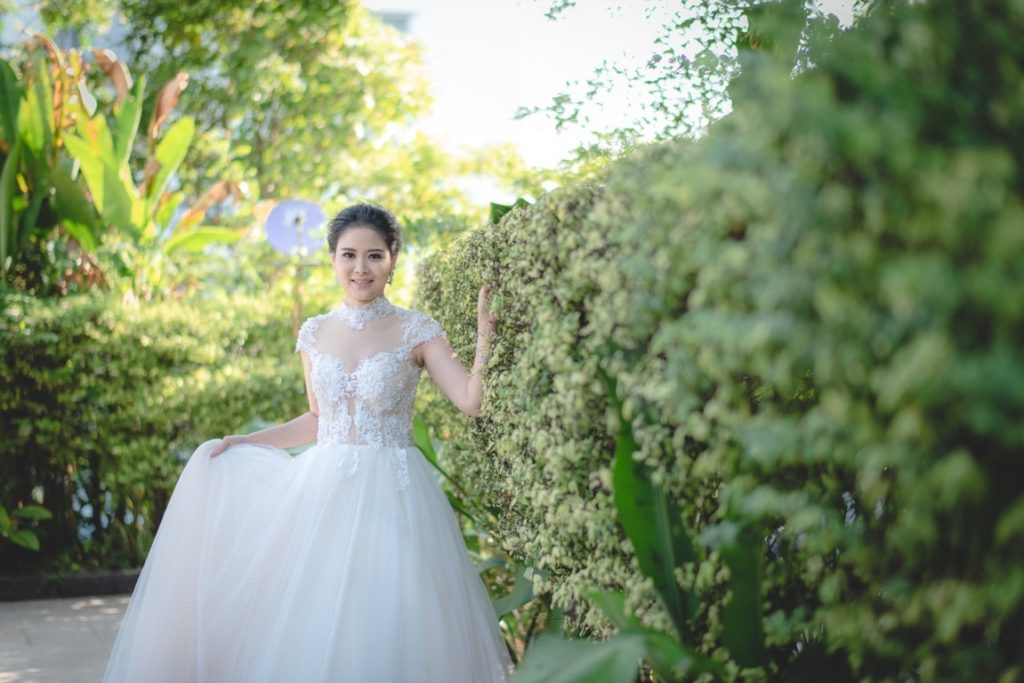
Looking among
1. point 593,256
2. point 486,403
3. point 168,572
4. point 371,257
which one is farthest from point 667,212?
point 168,572

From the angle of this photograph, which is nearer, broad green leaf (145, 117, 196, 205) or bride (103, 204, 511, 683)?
bride (103, 204, 511, 683)

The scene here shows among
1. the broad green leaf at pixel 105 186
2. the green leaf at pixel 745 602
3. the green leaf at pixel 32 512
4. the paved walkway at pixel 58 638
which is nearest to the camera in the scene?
the green leaf at pixel 745 602

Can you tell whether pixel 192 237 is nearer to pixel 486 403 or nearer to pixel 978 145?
pixel 486 403

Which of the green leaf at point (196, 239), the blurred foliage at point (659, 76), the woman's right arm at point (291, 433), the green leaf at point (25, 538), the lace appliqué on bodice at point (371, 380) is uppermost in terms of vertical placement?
the green leaf at point (196, 239)

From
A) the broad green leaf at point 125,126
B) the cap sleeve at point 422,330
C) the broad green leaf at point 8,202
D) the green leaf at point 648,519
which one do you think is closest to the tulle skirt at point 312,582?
the cap sleeve at point 422,330

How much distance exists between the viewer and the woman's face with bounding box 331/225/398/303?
3703 mm

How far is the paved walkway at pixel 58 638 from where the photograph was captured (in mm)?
4773

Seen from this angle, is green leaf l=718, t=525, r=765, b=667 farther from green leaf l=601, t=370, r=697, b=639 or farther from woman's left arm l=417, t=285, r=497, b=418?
woman's left arm l=417, t=285, r=497, b=418

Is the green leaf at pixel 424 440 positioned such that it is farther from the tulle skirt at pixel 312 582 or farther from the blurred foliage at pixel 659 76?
the blurred foliage at pixel 659 76

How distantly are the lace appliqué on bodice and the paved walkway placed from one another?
202 centimetres

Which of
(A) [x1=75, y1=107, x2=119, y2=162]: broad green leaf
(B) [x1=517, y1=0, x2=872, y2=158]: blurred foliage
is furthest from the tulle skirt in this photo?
(A) [x1=75, y1=107, x2=119, y2=162]: broad green leaf

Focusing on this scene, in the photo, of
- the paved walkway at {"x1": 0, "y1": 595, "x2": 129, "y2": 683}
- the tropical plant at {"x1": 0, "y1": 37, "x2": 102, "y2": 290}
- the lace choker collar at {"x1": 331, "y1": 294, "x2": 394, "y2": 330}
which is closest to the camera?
the lace choker collar at {"x1": 331, "y1": 294, "x2": 394, "y2": 330}

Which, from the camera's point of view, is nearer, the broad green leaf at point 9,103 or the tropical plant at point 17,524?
the tropical plant at point 17,524

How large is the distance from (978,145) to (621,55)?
86.3 inches
